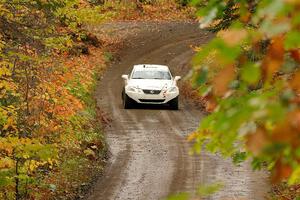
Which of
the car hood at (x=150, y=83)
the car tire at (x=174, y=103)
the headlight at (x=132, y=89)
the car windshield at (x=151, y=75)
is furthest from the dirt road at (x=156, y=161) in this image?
the car windshield at (x=151, y=75)

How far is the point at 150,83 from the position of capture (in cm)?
2208

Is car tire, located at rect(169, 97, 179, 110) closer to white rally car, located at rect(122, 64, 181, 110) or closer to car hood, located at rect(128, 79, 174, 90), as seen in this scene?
white rally car, located at rect(122, 64, 181, 110)

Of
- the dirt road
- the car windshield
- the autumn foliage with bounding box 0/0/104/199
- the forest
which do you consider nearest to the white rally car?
the car windshield

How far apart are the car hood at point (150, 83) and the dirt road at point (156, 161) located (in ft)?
2.96

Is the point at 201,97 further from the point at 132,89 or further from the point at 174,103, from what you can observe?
the point at 174,103

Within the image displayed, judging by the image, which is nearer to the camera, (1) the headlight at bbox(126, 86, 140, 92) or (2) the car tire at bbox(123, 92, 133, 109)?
(1) the headlight at bbox(126, 86, 140, 92)

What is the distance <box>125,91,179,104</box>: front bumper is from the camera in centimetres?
2198

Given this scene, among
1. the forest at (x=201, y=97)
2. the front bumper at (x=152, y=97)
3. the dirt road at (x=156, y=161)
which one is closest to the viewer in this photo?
the forest at (x=201, y=97)

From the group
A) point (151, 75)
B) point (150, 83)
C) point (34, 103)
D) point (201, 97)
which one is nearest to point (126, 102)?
point (150, 83)

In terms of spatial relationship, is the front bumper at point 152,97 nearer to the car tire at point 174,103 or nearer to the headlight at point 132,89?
the headlight at point 132,89

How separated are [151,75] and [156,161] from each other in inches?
310

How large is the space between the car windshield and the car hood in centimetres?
29

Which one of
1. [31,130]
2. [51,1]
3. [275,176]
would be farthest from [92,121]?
[275,176]

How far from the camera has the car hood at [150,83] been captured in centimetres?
2194
